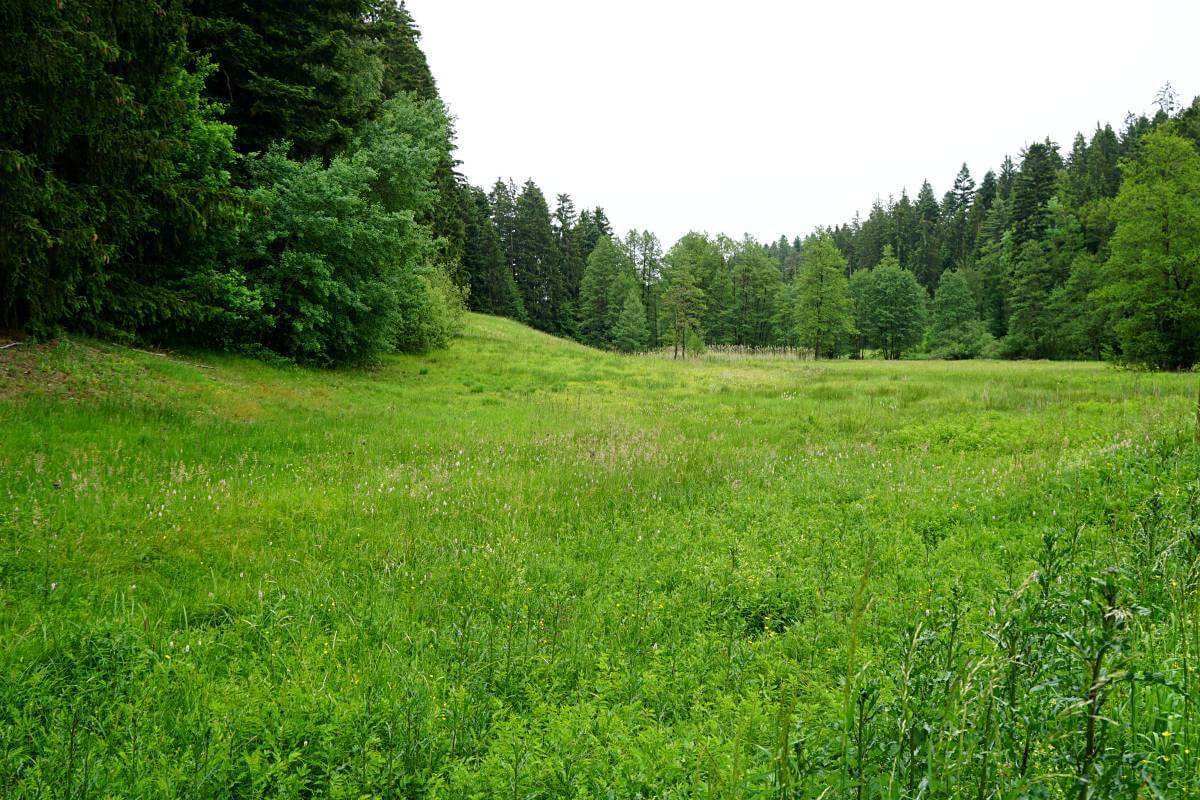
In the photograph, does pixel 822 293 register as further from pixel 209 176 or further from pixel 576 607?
pixel 576 607

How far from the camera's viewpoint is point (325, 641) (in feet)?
13.5

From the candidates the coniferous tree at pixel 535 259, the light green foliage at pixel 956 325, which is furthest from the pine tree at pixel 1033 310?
the coniferous tree at pixel 535 259

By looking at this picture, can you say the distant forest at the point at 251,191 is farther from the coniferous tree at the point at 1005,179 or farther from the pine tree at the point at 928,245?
the coniferous tree at the point at 1005,179

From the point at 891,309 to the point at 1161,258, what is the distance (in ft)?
161

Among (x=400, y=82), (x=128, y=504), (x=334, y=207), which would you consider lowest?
(x=128, y=504)

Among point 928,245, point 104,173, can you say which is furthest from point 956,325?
point 104,173

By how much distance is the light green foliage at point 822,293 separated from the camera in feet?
196

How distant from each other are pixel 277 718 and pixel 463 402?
14.3m

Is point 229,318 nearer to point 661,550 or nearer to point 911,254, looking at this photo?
point 661,550

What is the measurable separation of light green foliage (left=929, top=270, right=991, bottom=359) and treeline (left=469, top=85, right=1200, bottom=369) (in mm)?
182

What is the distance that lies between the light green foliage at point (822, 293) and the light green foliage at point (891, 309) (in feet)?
42.0

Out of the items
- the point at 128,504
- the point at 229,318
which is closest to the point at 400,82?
the point at 229,318

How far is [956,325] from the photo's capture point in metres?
67.1

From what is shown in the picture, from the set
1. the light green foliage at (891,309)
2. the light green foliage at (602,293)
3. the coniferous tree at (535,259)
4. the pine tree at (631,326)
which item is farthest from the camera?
the coniferous tree at (535,259)
